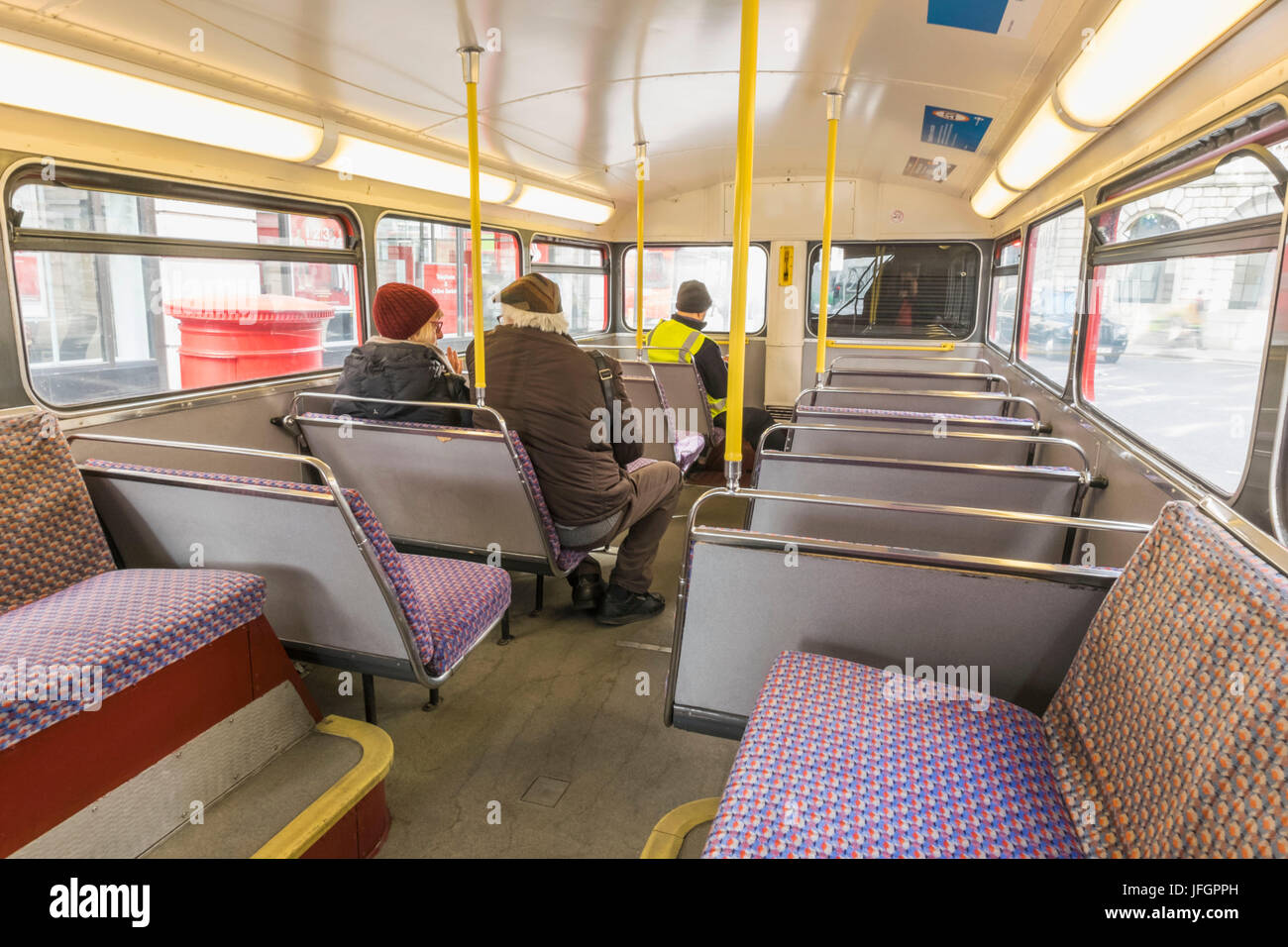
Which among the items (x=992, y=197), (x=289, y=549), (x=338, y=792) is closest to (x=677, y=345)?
(x=992, y=197)

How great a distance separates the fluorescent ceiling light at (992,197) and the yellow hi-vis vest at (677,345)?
2057mm

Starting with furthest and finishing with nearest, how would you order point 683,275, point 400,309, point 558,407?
1. point 683,275
2. point 400,309
3. point 558,407

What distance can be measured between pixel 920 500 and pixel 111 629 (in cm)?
234

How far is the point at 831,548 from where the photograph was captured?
5.55 feet

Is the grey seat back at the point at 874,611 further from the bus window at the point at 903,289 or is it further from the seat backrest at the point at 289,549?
the bus window at the point at 903,289

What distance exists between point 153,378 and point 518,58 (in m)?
2.05

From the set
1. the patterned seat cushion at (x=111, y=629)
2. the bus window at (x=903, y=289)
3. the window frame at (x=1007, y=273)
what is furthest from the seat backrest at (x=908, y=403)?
the patterned seat cushion at (x=111, y=629)

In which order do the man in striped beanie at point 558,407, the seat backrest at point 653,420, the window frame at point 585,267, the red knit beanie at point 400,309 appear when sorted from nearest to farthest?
the man in striped beanie at point 558,407
the red knit beanie at point 400,309
the seat backrest at point 653,420
the window frame at point 585,267

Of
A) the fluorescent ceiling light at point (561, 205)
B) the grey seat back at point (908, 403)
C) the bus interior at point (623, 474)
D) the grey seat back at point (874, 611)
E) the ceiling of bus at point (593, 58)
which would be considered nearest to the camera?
the bus interior at point (623, 474)

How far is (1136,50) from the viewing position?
201 cm

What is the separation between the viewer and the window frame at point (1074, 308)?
10.8 feet

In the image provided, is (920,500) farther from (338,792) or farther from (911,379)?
(911,379)

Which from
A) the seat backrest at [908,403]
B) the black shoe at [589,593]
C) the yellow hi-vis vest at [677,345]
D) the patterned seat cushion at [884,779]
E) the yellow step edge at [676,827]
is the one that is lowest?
the yellow step edge at [676,827]

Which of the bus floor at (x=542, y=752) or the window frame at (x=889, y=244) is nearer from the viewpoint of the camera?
the bus floor at (x=542, y=752)
